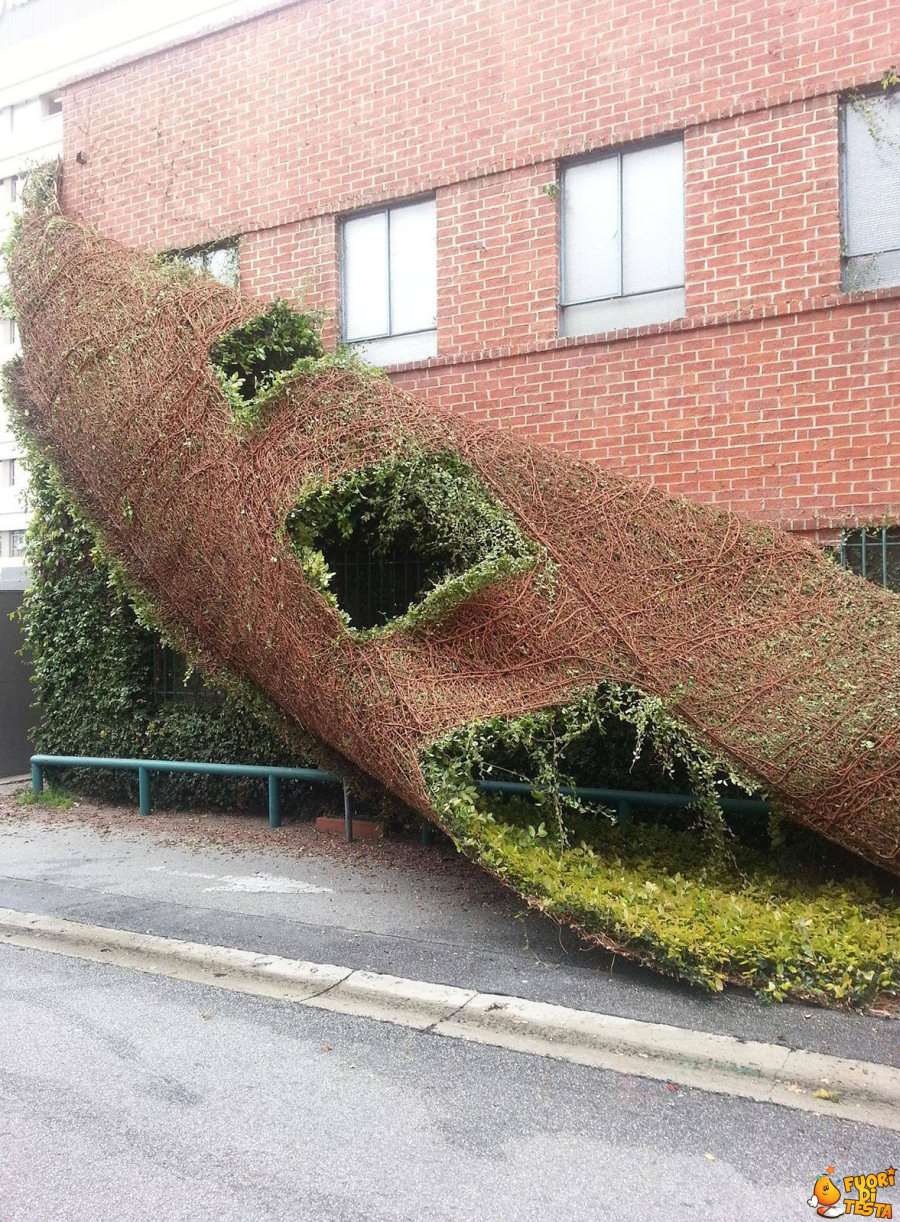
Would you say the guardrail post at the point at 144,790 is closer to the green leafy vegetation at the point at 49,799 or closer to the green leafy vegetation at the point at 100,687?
the green leafy vegetation at the point at 100,687

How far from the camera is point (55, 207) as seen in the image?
9.16 metres

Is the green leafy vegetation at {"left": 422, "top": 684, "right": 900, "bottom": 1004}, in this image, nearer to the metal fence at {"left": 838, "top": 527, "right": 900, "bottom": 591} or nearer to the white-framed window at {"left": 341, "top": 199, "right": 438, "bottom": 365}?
the metal fence at {"left": 838, "top": 527, "right": 900, "bottom": 591}

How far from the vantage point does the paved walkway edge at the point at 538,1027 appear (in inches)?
152

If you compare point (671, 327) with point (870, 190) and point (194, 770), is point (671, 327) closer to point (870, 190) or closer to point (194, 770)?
point (870, 190)

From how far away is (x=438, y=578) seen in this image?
7902 millimetres

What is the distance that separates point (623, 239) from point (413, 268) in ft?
6.72

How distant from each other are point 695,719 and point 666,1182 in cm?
252

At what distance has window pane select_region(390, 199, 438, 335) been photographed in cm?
895

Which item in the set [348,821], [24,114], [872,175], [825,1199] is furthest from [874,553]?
[24,114]

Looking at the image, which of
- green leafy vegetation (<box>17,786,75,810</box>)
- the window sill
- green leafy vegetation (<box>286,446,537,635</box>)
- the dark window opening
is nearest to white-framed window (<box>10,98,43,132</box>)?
green leafy vegetation (<box>17,786,75,810</box>)

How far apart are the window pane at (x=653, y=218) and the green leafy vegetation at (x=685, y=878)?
12.9ft

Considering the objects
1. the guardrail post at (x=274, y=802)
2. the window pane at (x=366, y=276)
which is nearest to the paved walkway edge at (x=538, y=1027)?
the guardrail post at (x=274, y=802)

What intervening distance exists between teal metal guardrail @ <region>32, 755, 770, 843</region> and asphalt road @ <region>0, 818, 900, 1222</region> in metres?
1.27

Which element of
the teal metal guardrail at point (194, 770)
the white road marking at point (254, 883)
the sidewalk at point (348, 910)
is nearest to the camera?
the sidewalk at point (348, 910)
